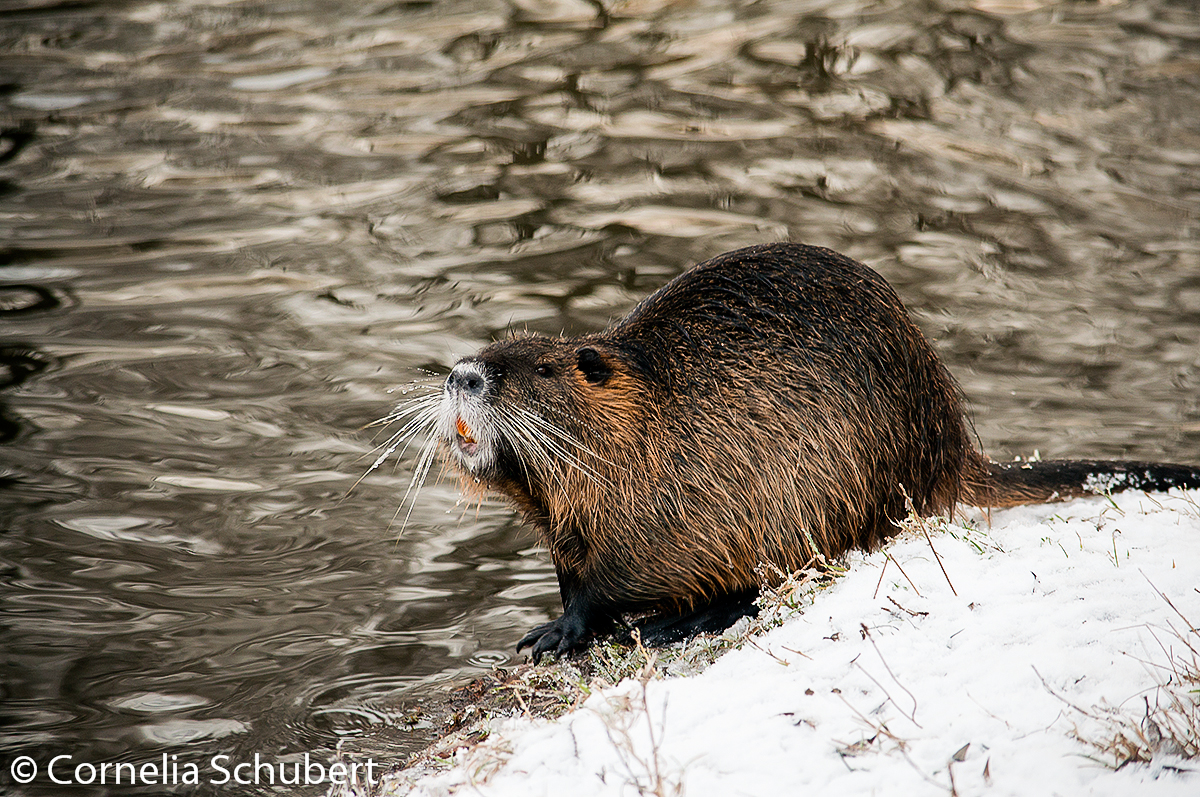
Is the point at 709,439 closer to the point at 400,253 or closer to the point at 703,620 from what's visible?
the point at 703,620

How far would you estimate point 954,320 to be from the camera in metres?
6.79

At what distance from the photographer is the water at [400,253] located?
14.1ft

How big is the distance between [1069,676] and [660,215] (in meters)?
5.80

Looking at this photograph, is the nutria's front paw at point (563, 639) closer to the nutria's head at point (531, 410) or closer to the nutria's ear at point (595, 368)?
the nutria's head at point (531, 410)

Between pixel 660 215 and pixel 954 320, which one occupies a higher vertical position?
pixel 660 215

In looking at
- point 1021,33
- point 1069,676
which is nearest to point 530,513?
point 1069,676

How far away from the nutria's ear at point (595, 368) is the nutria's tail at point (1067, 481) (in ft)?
4.14

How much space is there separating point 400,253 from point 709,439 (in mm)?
4335

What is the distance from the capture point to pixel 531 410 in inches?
142

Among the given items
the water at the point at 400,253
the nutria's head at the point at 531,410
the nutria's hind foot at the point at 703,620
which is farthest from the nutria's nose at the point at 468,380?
the nutria's hind foot at the point at 703,620

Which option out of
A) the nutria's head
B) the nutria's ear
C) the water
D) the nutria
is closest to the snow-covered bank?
the nutria

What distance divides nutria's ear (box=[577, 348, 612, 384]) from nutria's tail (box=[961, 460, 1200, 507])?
4.14 ft

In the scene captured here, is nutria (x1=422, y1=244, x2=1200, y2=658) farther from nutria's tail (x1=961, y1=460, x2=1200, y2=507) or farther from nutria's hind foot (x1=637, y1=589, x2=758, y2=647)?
nutria's tail (x1=961, y1=460, x2=1200, y2=507)

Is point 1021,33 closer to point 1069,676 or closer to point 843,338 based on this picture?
point 843,338
